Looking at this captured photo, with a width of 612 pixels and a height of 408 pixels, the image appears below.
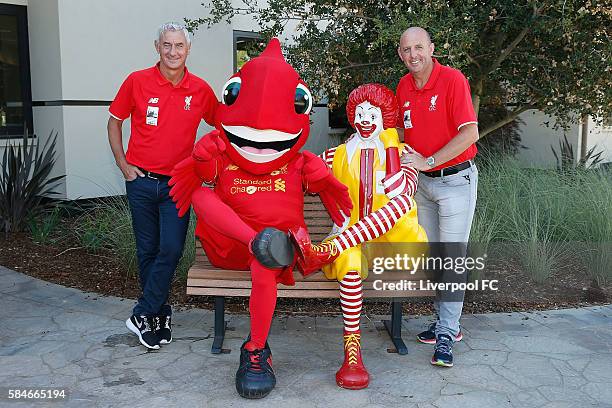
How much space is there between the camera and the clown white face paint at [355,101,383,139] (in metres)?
3.56

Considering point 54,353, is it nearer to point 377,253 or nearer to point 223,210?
point 223,210

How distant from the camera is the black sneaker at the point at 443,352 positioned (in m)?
3.64

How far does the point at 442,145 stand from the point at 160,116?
1621 mm

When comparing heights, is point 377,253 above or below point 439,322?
above

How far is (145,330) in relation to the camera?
3.92 meters

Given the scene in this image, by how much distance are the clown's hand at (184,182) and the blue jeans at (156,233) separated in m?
0.21

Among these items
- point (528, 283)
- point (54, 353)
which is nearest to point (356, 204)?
point (54, 353)

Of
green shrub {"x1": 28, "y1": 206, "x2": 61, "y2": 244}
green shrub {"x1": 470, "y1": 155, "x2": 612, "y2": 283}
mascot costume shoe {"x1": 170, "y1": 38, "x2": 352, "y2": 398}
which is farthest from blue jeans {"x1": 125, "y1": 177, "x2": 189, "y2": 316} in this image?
green shrub {"x1": 28, "y1": 206, "x2": 61, "y2": 244}

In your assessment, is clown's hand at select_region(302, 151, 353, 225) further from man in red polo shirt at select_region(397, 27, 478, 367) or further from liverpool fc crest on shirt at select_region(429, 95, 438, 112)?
liverpool fc crest on shirt at select_region(429, 95, 438, 112)

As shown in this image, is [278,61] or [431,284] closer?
[278,61]

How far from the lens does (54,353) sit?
3.79 meters

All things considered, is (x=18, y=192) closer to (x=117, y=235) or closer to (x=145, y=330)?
(x=117, y=235)

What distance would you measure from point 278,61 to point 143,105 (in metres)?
0.88

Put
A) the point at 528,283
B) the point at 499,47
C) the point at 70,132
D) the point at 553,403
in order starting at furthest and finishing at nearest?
the point at 70,132 → the point at 499,47 → the point at 528,283 → the point at 553,403
